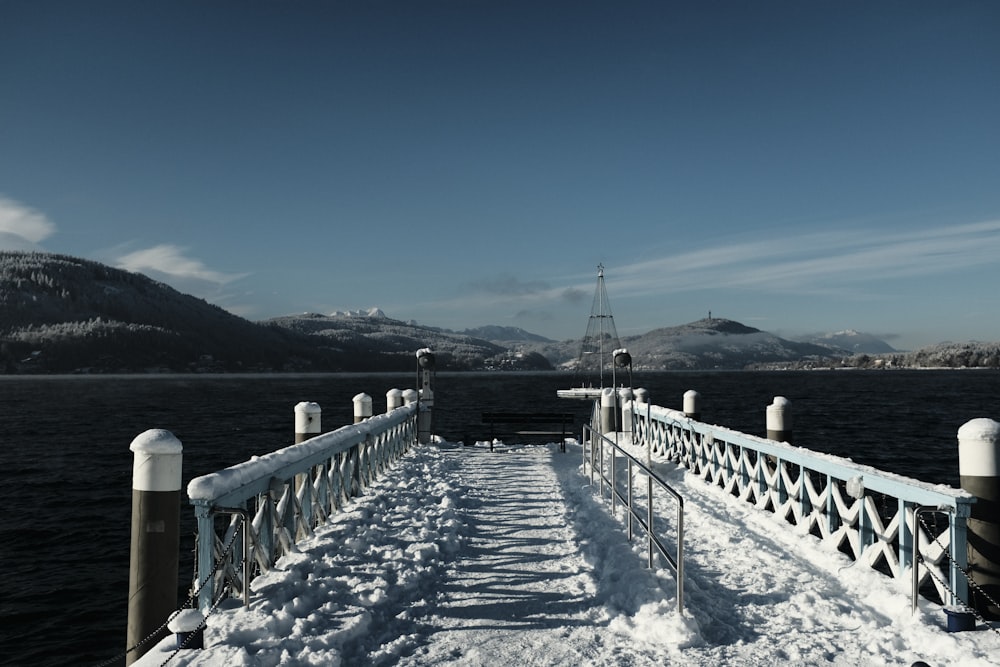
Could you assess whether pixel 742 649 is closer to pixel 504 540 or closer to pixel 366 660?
pixel 366 660

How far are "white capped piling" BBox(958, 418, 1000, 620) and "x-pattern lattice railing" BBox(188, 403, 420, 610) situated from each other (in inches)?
256

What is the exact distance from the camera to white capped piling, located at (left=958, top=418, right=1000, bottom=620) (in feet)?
19.1

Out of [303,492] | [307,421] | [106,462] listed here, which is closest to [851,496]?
[303,492]

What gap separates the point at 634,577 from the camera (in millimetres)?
6602

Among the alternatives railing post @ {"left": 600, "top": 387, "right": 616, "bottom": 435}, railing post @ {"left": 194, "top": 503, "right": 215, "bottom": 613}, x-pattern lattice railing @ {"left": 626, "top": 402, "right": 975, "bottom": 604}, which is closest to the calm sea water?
railing post @ {"left": 194, "top": 503, "right": 215, "bottom": 613}

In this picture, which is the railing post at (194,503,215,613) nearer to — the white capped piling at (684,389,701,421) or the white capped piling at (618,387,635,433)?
the white capped piling at (684,389,701,421)

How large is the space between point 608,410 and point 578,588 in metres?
13.8

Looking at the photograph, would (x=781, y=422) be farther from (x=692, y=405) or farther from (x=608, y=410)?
(x=608, y=410)

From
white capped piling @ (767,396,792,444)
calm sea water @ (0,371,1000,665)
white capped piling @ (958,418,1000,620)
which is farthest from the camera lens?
white capped piling @ (767,396,792,444)

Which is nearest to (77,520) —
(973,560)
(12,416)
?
(973,560)

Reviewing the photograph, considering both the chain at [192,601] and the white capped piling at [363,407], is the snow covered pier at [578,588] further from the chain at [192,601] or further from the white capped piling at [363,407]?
the white capped piling at [363,407]

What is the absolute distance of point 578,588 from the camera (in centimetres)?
662

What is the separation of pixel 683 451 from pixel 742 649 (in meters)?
10.3

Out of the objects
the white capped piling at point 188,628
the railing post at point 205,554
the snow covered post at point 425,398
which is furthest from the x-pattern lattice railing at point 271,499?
the snow covered post at point 425,398
